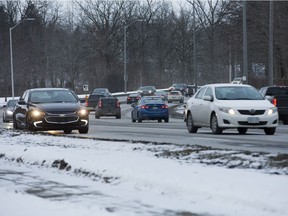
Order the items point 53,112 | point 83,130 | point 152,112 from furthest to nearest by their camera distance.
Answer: point 152,112
point 83,130
point 53,112

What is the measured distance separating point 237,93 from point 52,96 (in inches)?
257

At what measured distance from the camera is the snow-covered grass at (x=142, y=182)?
27.0 ft

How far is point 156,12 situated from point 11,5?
2438 cm

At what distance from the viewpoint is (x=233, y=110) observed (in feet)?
68.8

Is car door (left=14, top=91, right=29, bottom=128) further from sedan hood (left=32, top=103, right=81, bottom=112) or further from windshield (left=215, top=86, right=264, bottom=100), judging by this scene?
windshield (left=215, top=86, right=264, bottom=100)

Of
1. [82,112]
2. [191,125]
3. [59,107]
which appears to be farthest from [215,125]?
[59,107]

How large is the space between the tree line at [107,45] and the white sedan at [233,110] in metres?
63.3

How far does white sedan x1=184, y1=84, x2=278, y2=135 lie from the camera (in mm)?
20906

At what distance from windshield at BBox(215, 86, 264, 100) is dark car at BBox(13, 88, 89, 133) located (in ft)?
15.1

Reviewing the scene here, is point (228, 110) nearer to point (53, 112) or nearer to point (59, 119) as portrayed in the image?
point (59, 119)

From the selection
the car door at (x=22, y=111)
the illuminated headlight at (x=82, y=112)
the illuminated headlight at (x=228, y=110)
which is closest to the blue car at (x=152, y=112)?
the car door at (x=22, y=111)

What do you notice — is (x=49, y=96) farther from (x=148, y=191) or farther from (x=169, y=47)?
(x=169, y=47)

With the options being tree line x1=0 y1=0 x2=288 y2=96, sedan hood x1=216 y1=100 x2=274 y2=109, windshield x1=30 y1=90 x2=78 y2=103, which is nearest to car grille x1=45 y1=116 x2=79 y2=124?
windshield x1=30 y1=90 x2=78 y2=103

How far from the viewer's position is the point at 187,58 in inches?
4609
